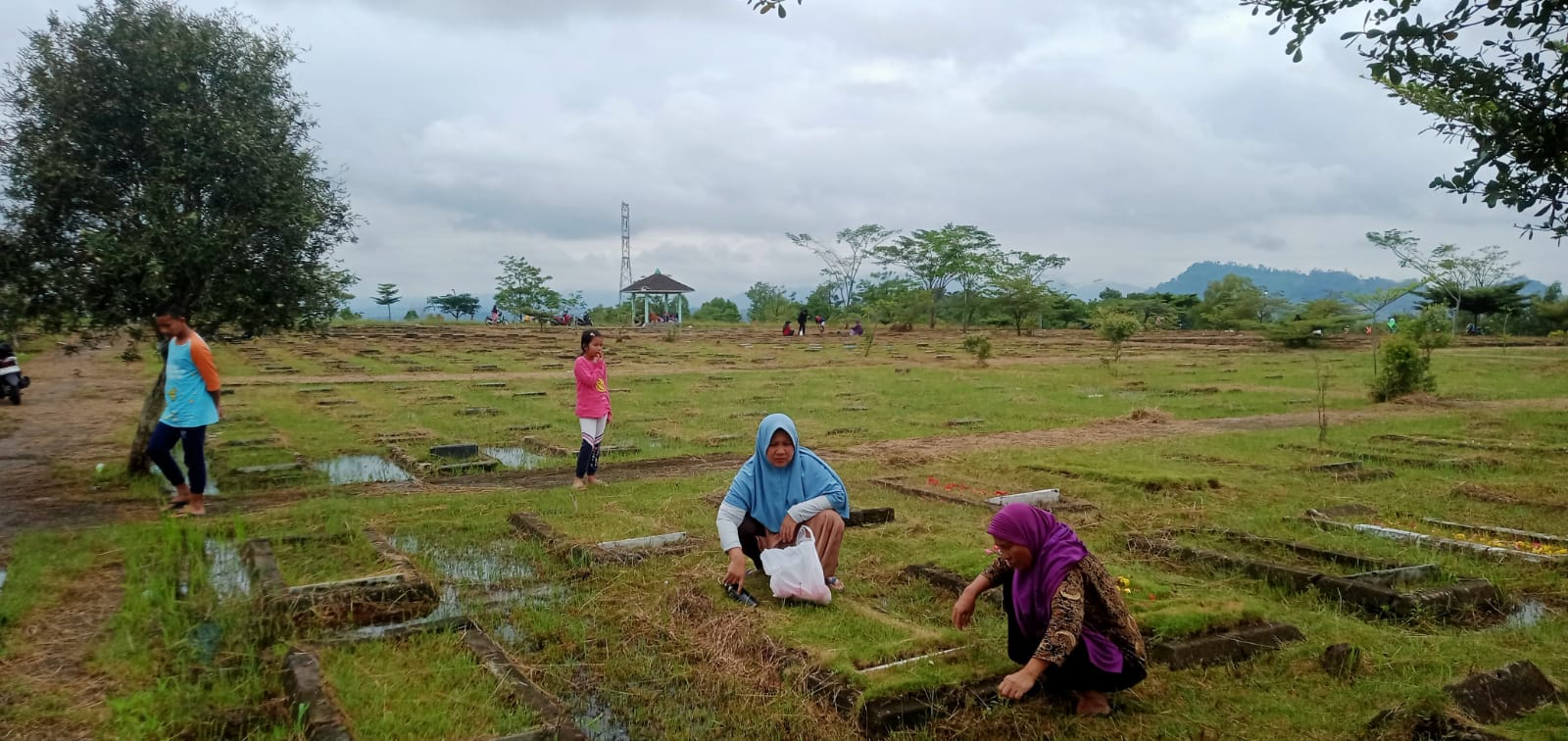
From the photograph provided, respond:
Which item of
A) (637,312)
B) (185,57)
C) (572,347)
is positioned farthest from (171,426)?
(637,312)

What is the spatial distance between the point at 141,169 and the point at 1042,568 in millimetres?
9134

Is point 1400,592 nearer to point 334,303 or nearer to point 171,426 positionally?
point 171,426

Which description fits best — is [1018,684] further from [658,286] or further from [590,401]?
[658,286]

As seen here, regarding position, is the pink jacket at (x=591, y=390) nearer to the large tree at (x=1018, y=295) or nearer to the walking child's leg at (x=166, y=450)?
the walking child's leg at (x=166, y=450)

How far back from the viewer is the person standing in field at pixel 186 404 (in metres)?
7.97

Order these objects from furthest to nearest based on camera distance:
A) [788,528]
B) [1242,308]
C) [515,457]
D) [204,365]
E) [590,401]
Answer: [1242,308] → [515,457] → [590,401] → [204,365] → [788,528]

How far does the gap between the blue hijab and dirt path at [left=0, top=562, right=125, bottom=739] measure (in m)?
3.21

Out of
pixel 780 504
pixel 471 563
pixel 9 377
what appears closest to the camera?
pixel 780 504

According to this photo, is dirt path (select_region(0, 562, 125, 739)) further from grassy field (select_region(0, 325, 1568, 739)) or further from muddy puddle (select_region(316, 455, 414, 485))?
muddy puddle (select_region(316, 455, 414, 485))

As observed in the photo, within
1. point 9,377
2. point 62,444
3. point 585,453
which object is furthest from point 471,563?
point 9,377

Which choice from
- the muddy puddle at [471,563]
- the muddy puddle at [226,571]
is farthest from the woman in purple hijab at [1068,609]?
the muddy puddle at [226,571]

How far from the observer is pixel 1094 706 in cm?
413

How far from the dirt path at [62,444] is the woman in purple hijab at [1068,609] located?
24.6 ft

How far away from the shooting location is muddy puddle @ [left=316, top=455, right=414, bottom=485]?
1010cm
